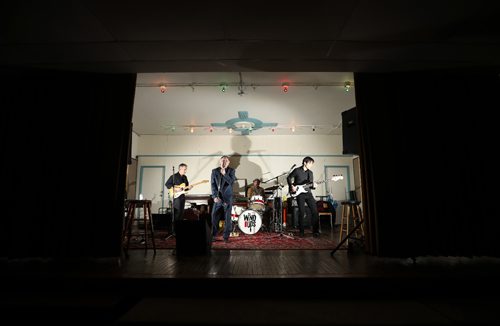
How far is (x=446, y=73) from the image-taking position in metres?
3.38

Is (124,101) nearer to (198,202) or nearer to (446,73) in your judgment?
(446,73)

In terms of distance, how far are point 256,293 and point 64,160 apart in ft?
9.74

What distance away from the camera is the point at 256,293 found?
2139 mm

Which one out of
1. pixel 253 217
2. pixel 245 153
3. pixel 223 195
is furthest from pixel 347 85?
pixel 245 153

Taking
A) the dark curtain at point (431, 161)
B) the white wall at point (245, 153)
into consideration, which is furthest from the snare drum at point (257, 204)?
the dark curtain at point (431, 161)

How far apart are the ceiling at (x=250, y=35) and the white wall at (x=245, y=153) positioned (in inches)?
203

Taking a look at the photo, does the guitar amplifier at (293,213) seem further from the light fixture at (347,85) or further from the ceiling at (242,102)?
the light fixture at (347,85)

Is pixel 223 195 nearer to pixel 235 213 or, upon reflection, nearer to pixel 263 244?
pixel 263 244

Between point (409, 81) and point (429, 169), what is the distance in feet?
4.29

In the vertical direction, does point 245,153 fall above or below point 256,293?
above

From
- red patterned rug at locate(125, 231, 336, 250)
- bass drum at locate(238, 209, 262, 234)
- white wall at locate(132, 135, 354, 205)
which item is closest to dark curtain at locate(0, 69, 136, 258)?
red patterned rug at locate(125, 231, 336, 250)

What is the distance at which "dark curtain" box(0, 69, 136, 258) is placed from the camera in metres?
2.93

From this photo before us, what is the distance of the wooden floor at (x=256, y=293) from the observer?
1.79 meters

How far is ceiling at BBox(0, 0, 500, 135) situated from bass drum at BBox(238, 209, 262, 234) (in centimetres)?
331
